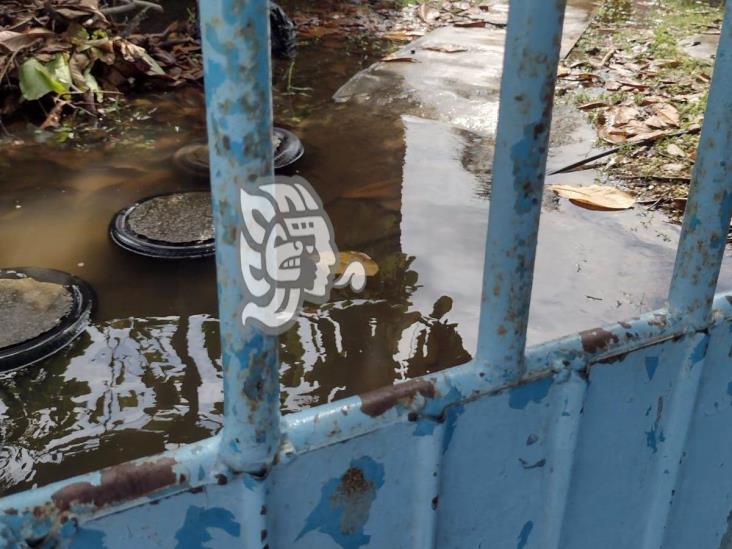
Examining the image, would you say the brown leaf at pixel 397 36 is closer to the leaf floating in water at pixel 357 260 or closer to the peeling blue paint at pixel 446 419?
the leaf floating in water at pixel 357 260

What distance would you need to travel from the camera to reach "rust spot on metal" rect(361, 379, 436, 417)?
89 cm

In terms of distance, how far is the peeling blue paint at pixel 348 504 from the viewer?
90cm

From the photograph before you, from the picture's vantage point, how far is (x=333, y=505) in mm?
908

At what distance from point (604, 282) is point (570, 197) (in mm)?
708

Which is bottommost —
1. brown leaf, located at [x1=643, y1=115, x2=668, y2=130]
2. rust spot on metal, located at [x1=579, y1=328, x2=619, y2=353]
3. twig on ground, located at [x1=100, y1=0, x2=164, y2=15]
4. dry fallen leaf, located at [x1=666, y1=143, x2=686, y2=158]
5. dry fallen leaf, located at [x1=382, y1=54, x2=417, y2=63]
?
dry fallen leaf, located at [x1=666, y1=143, x2=686, y2=158]

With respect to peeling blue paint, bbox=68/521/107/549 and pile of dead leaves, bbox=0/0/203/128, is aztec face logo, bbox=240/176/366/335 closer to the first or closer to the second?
peeling blue paint, bbox=68/521/107/549

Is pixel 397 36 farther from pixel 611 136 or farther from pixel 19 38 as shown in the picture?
pixel 19 38

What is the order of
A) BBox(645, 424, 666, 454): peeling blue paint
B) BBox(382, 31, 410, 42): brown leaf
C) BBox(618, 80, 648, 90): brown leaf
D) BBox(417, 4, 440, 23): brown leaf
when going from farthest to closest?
BBox(417, 4, 440, 23): brown leaf < BBox(382, 31, 410, 42): brown leaf < BBox(618, 80, 648, 90): brown leaf < BBox(645, 424, 666, 454): peeling blue paint

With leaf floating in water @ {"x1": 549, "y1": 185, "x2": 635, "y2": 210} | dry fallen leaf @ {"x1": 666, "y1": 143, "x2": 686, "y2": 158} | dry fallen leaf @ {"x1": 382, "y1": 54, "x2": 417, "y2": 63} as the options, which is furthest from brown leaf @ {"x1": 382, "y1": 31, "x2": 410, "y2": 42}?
leaf floating in water @ {"x1": 549, "y1": 185, "x2": 635, "y2": 210}

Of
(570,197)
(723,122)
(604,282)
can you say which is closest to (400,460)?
(723,122)

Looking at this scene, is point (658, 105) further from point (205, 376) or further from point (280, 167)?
point (205, 376)

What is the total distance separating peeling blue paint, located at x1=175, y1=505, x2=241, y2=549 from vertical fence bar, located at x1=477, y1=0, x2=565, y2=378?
354 mm

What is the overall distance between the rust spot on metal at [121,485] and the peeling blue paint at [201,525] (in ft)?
0.19

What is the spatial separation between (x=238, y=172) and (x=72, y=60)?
416cm
